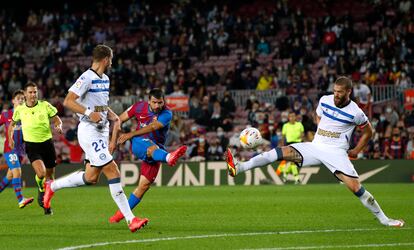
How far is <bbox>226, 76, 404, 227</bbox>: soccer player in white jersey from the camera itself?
1197 centimetres

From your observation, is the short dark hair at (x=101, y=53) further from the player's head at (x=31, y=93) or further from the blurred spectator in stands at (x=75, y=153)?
the blurred spectator in stands at (x=75, y=153)

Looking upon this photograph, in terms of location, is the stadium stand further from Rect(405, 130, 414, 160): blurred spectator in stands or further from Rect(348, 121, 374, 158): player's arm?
Rect(348, 121, 374, 158): player's arm

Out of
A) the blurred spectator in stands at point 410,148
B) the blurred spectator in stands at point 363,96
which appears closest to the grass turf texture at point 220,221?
the blurred spectator in stands at point 410,148

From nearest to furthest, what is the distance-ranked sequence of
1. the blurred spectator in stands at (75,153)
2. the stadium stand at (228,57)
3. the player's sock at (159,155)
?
the player's sock at (159,155) < the blurred spectator in stands at (75,153) < the stadium stand at (228,57)

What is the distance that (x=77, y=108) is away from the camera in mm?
11281

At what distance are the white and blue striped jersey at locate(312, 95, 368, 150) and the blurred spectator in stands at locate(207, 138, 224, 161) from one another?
15.5 meters

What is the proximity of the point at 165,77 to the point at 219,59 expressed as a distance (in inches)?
97.8

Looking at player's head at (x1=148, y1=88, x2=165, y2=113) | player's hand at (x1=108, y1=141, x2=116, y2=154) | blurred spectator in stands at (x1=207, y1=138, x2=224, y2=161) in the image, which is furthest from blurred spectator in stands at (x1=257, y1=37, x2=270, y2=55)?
player's hand at (x1=108, y1=141, x2=116, y2=154)

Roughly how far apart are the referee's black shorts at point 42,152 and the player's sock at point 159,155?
3597 millimetres

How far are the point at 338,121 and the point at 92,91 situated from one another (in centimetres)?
334

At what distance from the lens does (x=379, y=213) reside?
11930mm

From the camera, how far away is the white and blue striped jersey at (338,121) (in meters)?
12.1

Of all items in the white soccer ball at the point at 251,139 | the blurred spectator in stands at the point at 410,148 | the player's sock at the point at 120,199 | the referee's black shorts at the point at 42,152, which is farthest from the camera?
the blurred spectator in stands at the point at 410,148

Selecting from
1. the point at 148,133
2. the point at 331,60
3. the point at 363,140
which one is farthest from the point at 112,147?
the point at 331,60
